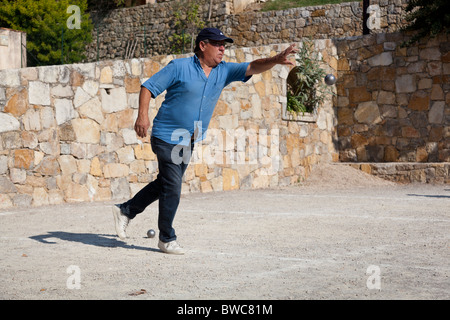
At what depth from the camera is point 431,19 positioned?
13.3 m

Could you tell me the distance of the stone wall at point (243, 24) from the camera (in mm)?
19438

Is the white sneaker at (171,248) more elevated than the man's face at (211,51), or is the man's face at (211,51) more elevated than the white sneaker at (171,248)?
the man's face at (211,51)

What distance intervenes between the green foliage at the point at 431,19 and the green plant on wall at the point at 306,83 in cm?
197

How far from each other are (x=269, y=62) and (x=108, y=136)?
17.3 feet

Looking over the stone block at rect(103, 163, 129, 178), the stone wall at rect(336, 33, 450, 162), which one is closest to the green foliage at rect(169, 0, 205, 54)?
the stone wall at rect(336, 33, 450, 162)

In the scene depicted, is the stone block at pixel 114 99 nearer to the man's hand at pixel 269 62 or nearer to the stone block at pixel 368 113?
the man's hand at pixel 269 62

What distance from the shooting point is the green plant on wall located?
43.5 ft

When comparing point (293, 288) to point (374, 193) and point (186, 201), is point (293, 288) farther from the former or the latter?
→ point (374, 193)

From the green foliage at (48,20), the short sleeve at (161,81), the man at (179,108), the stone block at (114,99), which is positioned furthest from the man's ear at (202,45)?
the green foliage at (48,20)

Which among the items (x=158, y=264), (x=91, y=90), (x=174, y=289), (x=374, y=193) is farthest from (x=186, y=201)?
(x=174, y=289)

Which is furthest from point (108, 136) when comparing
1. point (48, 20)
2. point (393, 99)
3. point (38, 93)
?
point (48, 20)

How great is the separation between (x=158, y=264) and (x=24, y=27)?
2027 cm

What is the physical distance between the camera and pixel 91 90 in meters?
9.61

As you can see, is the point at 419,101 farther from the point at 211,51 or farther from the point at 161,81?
the point at 161,81
